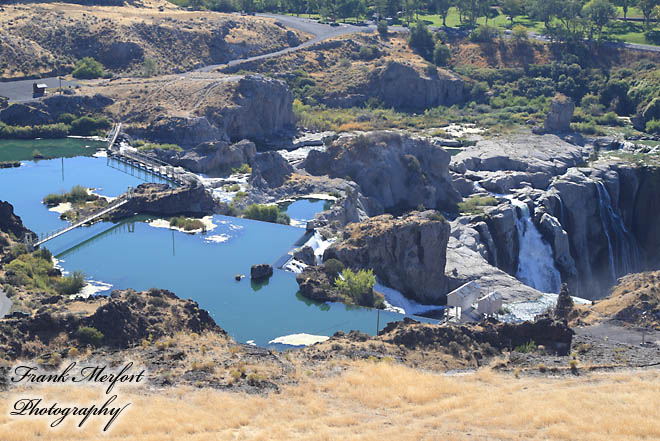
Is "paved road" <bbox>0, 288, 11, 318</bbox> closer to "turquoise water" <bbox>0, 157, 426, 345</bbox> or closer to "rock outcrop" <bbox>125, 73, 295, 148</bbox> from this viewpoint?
"turquoise water" <bbox>0, 157, 426, 345</bbox>

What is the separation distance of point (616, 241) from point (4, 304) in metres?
71.1

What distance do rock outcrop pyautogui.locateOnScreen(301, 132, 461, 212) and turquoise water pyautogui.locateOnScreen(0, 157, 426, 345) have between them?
942 cm

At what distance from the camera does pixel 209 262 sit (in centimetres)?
7112

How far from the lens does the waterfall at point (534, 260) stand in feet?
306

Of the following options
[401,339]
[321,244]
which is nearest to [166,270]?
[321,244]

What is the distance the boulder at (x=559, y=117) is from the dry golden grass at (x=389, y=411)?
8922cm

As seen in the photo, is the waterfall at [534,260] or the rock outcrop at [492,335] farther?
the waterfall at [534,260]

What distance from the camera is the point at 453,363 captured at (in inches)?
1832

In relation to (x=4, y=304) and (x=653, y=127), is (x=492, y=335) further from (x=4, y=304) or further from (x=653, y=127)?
(x=653, y=127)

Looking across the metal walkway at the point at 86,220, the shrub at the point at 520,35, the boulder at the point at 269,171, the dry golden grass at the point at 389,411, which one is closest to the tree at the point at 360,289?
the dry golden grass at the point at 389,411

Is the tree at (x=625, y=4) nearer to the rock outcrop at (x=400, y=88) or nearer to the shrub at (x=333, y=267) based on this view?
the rock outcrop at (x=400, y=88)

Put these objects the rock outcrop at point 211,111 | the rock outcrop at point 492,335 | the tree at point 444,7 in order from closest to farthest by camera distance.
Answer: the rock outcrop at point 492,335
the rock outcrop at point 211,111
the tree at point 444,7

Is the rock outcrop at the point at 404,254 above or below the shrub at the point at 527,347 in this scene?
below

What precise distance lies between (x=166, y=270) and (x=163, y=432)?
34720 millimetres
